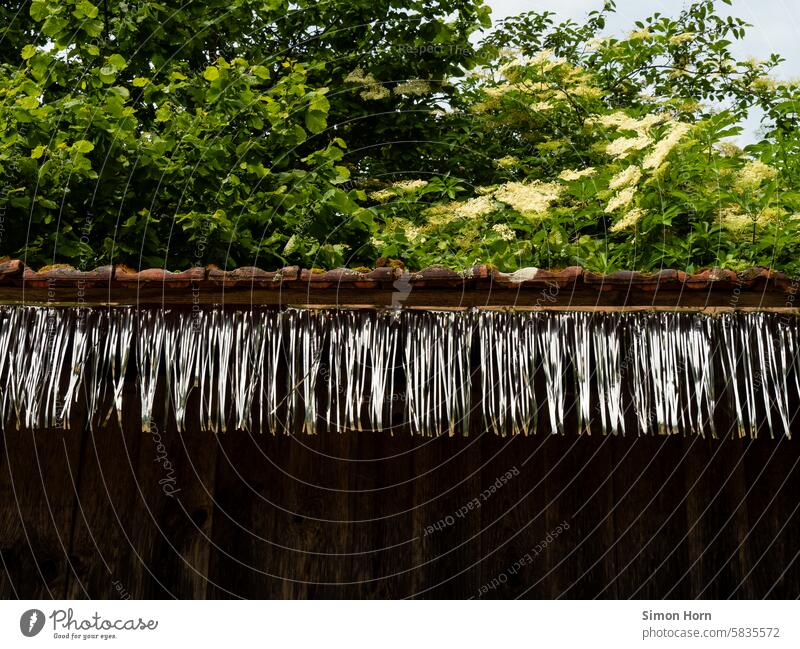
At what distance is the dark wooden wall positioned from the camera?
3561mm

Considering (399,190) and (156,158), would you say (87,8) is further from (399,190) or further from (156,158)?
(399,190)

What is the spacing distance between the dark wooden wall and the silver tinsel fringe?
1.92ft

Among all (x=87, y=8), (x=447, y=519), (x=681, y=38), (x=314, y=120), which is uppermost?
(x=681, y=38)

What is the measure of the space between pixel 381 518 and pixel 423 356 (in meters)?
0.86

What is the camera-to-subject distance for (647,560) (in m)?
3.59

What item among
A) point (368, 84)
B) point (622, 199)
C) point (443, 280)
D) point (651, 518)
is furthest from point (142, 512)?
point (368, 84)

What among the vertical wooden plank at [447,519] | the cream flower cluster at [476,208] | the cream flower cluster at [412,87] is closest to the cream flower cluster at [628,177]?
the cream flower cluster at [476,208]

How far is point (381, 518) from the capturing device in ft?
11.8

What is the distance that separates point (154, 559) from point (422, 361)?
4.52 feet

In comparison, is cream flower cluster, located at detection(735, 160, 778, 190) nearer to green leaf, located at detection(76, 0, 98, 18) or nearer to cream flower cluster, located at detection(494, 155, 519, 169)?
cream flower cluster, located at detection(494, 155, 519, 169)

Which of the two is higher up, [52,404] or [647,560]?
[52,404]

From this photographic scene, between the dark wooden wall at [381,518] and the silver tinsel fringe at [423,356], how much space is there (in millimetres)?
585

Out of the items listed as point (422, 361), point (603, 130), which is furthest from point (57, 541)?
point (603, 130)
